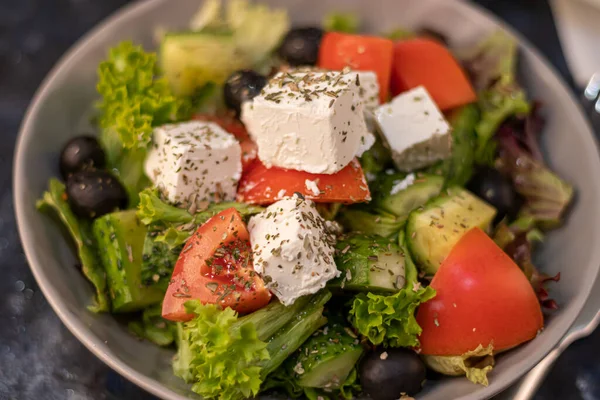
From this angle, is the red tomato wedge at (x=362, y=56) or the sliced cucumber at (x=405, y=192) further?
the red tomato wedge at (x=362, y=56)

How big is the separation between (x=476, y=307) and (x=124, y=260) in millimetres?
1181

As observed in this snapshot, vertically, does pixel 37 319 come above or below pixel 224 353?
below

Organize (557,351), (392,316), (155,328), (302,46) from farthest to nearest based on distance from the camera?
(302,46), (155,328), (557,351), (392,316)

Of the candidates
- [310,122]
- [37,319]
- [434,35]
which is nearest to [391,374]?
[310,122]

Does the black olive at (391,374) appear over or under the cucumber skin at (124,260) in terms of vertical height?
under

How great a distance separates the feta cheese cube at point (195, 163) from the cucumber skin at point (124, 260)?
0.56ft

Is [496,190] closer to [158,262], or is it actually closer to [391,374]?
[391,374]

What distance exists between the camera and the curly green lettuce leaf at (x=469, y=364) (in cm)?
181

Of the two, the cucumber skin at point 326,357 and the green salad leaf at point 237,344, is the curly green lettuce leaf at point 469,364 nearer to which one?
the cucumber skin at point 326,357

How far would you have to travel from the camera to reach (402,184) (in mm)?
2131

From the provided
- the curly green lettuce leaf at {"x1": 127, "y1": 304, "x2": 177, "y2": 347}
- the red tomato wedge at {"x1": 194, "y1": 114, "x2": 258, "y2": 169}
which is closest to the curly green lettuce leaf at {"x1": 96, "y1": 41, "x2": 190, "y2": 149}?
the red tomato wedge at {"x1": 194, "y1": 114, "x2": 258, "y2": 169}

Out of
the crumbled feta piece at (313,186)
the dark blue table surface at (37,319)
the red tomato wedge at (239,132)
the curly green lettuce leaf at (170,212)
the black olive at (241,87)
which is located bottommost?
the dark blue table surface at (37,319)

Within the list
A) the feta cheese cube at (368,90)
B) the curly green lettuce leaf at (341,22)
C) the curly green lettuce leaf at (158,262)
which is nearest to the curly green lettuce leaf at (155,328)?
the curly green lettuce leaf at (158,262)

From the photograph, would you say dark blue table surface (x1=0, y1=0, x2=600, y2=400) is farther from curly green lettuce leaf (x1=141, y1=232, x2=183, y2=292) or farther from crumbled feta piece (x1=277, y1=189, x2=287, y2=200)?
crumbled feta piece (x1=277, y1=189, x2=287, y2=200)
